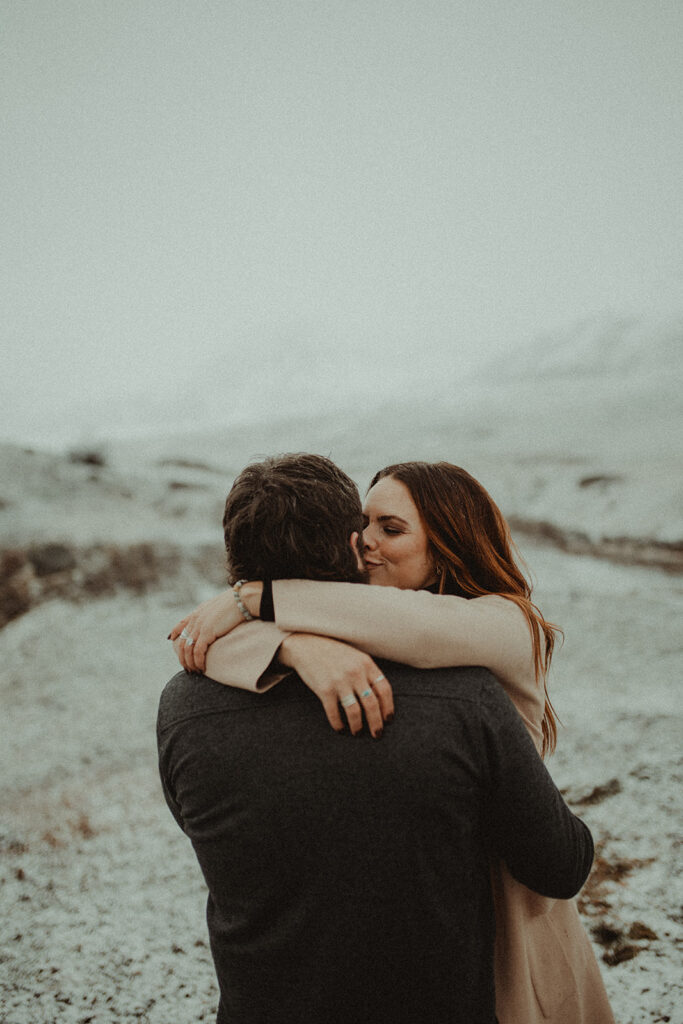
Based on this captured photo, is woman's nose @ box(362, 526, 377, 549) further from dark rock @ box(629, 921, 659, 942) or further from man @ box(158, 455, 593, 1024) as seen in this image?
dark rock @ box(629, 921, 659, 942)

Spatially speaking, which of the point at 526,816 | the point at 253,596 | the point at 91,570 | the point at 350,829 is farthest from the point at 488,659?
the point at 91,570

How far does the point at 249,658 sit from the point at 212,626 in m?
0.19

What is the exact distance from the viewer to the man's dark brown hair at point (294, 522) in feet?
4.02

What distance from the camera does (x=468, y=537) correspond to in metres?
1.84

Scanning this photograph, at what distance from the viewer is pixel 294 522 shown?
4.04 ft

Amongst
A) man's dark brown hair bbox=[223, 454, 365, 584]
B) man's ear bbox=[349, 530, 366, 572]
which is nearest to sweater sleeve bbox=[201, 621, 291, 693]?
man's dark brown hair bbox=[223, 454, 365, 584]

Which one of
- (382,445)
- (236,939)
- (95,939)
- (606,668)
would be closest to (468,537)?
(236,939)

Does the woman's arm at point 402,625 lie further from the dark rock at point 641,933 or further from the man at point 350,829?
the dark rock at point 641,933

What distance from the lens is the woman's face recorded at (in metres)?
1.87

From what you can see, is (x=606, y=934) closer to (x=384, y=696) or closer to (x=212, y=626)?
(x=384, y=696)

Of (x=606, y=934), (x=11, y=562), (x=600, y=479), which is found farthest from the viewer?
(x=600, y=479)

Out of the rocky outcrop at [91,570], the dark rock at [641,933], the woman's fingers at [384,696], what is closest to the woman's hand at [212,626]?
the woman's fingers at [384,696]

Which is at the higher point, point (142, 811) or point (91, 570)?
point (91, 570)

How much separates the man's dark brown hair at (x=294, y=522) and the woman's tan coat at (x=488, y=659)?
6cm
